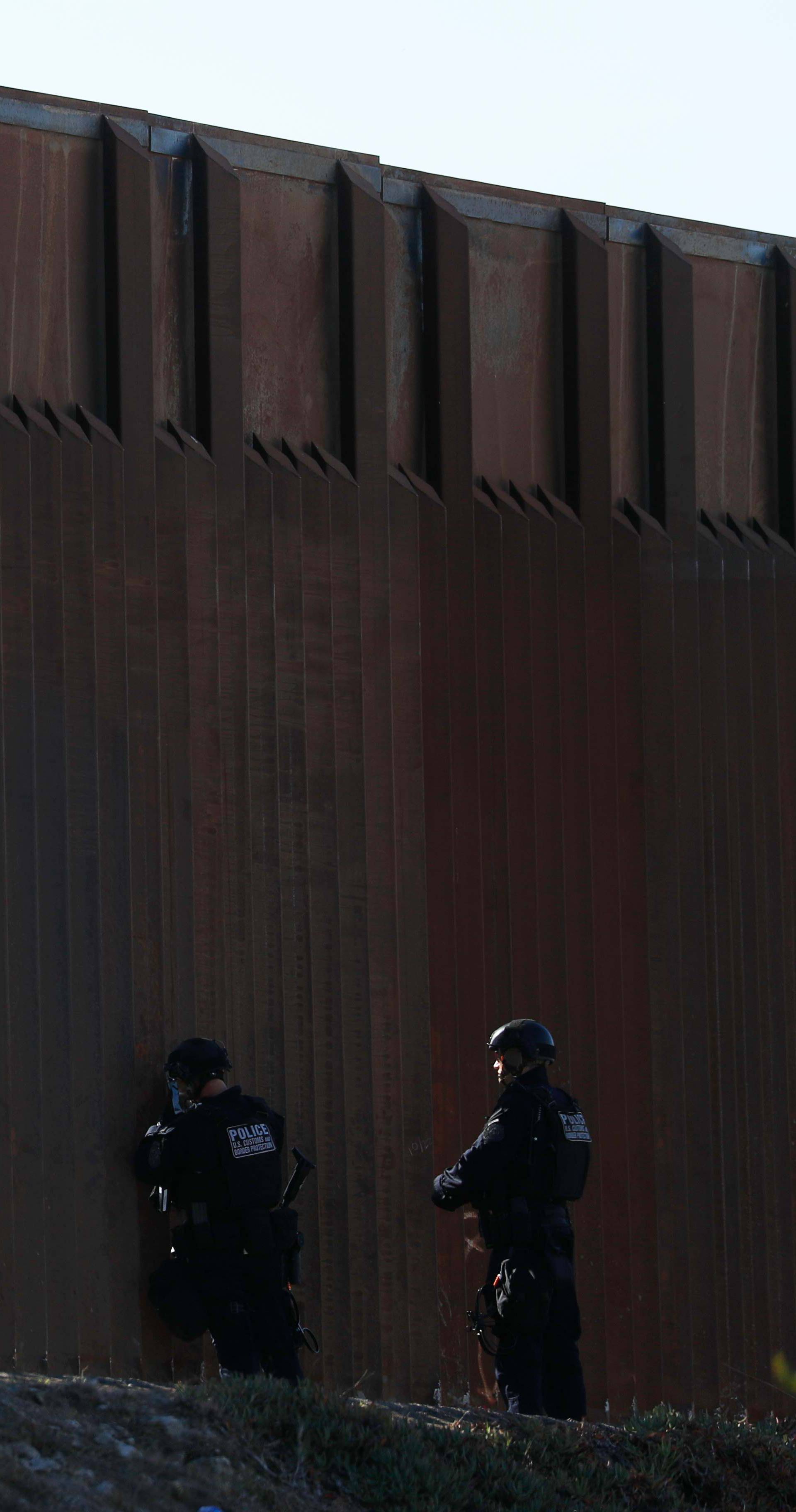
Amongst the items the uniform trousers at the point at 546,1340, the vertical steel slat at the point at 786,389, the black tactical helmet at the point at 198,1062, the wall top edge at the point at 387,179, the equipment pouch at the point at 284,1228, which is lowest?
the uniform trousers at the point at 546,1340

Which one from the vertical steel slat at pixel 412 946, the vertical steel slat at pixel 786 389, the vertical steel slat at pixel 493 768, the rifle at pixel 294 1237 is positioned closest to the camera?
the rifle at pixel 294 1237

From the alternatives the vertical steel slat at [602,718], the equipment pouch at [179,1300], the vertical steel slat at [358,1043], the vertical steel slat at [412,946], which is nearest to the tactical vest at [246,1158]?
the equipment pouch at [179,1300]

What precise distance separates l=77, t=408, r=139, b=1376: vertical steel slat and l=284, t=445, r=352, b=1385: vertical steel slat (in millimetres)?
907

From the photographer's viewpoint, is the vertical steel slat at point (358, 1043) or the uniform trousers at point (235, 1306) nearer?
the uniform trousers at point (235, 1306)

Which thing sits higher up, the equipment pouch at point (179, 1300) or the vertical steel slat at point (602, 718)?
the vertical steel slat at point (602, 718)

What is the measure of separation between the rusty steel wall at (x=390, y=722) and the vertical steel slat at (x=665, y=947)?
0.02 metres

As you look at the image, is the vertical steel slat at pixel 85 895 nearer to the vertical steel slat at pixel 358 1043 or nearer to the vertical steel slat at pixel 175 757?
the vertical steel slat at pixel 175 757

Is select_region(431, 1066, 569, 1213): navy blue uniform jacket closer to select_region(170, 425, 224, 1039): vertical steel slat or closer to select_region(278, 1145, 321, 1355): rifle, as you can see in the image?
select_region(278, 1145, 321, 1355): rifle

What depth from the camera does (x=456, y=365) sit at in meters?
9.86

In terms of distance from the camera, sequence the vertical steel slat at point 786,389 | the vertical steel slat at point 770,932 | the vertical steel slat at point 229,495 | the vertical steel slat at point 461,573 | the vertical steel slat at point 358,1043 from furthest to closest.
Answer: the vertical steel slat at point 786,389
the vertical steel slat at point 770,932
the vertical steel slat at point 461,573
the vertical steel slat at point 358,1043
the vertical steel slat at point 229,495

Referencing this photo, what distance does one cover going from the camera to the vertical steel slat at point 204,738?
8695mm

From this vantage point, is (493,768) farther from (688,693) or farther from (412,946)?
(688,693)

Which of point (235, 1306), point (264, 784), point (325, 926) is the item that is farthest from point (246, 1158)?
point (264, 784)

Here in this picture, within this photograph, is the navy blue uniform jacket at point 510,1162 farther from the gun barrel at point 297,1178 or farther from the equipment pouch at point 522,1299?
the gun barrel at point 297,1178
